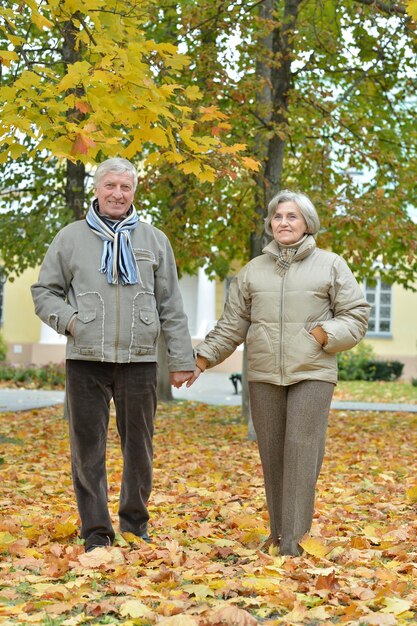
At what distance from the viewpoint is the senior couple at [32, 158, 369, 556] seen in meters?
5.19

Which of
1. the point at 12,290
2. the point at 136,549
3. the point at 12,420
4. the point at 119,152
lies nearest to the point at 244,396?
the point at 12,420

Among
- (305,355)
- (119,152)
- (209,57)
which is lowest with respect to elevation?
(305,355)

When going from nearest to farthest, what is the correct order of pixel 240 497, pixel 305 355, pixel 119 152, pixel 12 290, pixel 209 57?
pixel 305 355 → pixel 119 152 → pixel 240 497 → pixel 209 57 → pixel 12 290

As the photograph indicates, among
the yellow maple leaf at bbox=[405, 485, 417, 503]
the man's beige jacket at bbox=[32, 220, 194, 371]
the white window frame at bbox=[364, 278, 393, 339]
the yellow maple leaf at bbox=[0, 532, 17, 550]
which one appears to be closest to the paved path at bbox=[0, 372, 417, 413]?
the white window frame at bbox=[364, 278, 393, 339]

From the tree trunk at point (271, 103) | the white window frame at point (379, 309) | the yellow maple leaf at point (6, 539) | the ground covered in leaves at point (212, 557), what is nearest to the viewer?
the ground covered in leaves at point (212, 557)

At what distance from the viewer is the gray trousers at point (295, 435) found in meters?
5.21

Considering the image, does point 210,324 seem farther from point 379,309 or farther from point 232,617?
point 232,617

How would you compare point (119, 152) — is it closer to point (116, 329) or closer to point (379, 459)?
point (116, 329)

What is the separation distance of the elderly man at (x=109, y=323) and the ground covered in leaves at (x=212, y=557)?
1.46 feet

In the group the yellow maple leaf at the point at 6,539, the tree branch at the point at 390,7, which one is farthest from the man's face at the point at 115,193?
the tree branch at the point at 390,7

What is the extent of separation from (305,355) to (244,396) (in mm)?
9399

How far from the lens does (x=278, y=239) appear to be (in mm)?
5305

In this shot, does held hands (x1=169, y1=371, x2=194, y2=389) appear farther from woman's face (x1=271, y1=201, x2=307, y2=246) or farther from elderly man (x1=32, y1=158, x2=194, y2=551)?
woman's face (x1=271, y1=201, x2=307, y2=246)

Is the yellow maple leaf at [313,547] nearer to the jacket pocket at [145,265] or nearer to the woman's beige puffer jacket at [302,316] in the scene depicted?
the woman's beige puffer jacket at [302,316]
